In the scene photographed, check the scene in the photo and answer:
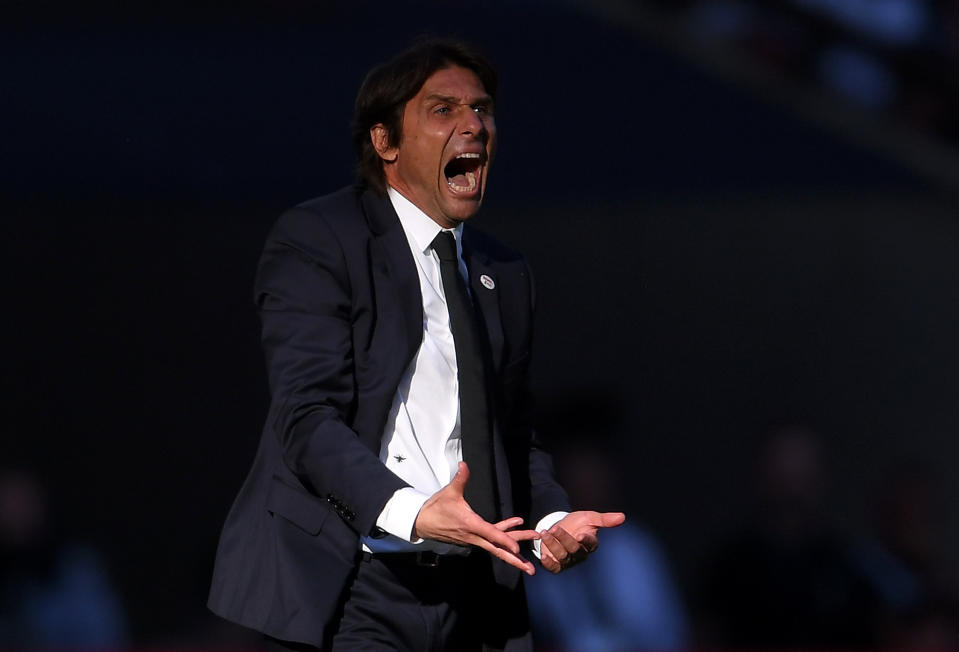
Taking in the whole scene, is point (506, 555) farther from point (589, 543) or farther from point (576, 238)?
point (576, 238)

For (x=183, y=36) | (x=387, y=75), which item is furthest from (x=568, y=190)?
(x=387, y=75)

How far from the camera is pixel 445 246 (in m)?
3.31

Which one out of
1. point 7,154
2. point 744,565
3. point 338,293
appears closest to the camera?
point 338,293

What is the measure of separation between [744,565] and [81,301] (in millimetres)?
3679

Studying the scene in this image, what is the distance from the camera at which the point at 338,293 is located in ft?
10.3

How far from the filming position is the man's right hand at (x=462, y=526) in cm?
281

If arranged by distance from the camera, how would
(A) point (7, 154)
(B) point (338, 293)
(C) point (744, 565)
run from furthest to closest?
(A) point (7, 154) < (C) point (744, 565) < (B) point (338, 293)

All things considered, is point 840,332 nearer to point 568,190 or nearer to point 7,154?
point 568,190

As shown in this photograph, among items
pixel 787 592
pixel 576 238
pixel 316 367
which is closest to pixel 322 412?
pixel 316 367

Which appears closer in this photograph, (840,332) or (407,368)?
(407,368)

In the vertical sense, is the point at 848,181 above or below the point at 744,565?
above

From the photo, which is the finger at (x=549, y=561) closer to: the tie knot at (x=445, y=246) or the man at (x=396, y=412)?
the man at (x=396, y=412)

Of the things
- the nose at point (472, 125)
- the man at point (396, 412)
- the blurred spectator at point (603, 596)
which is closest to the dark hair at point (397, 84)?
the man at point (396, 412)

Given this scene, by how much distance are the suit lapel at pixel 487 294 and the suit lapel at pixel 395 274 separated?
0.56ft
